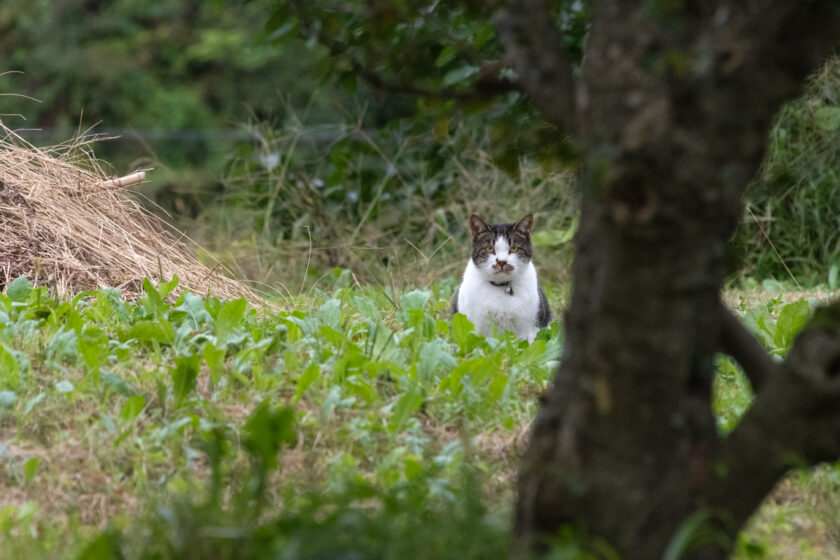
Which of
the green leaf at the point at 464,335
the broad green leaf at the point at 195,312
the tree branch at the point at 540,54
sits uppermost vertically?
the tree branch at the point at 540,54

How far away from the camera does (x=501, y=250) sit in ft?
14.2

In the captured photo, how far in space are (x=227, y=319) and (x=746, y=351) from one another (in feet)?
6.04

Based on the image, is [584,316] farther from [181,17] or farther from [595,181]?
[181,17]

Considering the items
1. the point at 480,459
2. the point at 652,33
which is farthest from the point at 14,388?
the point at 652,33

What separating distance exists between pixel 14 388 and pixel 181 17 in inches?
553

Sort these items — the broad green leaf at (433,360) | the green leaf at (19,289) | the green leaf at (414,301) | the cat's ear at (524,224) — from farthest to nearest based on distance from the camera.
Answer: the cat's ear at (524,224) → the green leaf at (414,301) → the green leaf at (19,289) → the broad green leaf at (433,360)

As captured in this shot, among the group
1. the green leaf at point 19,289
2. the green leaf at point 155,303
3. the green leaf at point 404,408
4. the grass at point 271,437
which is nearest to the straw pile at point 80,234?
the green leaf at point 19,289

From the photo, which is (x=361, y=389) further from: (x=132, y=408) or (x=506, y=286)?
(x=506, y=286)

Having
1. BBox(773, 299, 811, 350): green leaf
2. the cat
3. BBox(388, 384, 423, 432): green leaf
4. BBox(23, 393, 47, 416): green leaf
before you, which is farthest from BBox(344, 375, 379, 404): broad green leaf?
BBox(773, 299, 811, 350): green leaf

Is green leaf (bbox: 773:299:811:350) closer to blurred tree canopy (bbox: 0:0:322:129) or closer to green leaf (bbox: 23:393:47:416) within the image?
green leaf (bbox: 23:393:47:416)

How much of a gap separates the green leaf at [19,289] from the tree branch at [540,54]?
2.55 meters

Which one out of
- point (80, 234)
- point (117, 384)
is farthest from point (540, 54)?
point (80, 234)

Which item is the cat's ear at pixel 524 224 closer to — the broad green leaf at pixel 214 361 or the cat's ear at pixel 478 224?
the cat's ear at pixel 478 224

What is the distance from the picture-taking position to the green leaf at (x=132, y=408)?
Answer: 7.88ft
